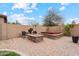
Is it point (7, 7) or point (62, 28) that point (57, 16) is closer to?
point (62, 28)

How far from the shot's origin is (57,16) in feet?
7.11

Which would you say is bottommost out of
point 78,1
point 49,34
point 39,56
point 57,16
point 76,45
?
point 39,56

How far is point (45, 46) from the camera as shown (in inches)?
84.4

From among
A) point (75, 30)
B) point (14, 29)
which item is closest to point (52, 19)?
point (75, 30)

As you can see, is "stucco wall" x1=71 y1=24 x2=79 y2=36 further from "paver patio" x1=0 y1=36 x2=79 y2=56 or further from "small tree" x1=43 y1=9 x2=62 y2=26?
"small tree" x1=43 y1=9 x2=62 y2=26

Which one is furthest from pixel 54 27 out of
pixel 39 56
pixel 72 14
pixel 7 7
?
pixel 7 7

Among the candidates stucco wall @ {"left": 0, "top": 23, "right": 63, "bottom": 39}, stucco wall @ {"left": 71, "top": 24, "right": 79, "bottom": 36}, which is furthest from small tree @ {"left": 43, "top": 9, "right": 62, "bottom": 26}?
stucco wall @ {"left": 71, "top": 24, "right": 79, "bottom": 36}

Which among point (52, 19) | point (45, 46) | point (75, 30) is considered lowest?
point (45, 46)

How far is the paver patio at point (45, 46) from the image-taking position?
2.12 meters

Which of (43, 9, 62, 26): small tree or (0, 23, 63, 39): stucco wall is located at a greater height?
(43, 9, 62, 26): small tree

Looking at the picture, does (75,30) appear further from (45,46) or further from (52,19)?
(45,46)

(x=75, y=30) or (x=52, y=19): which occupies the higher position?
(x=52, y=19)

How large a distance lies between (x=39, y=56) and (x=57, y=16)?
58 cm

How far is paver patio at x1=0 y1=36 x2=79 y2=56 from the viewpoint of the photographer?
2.12 metres
